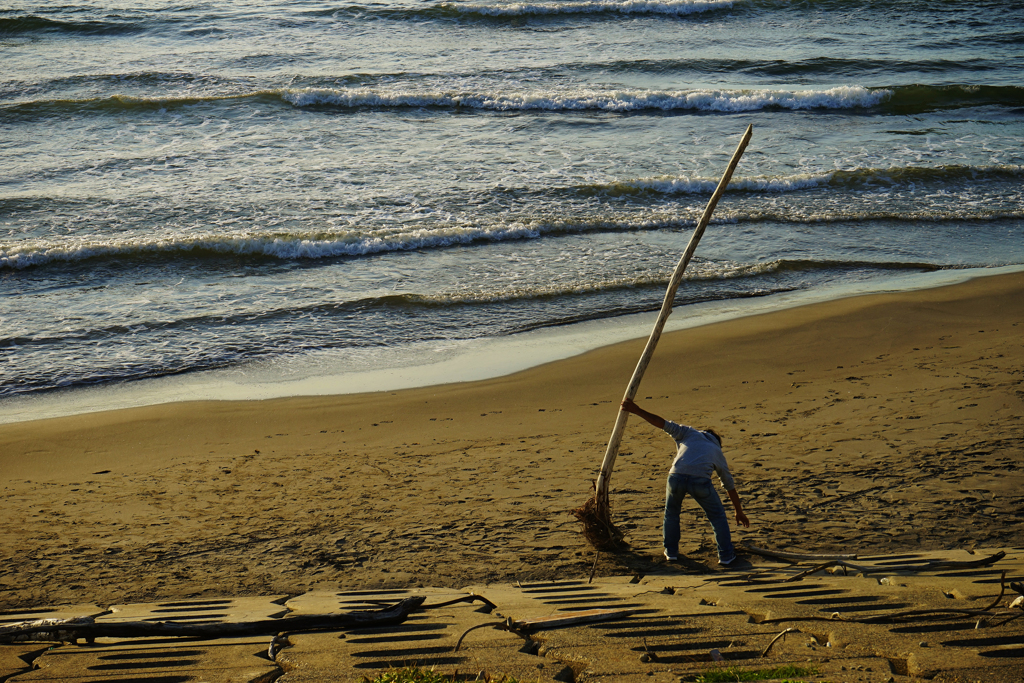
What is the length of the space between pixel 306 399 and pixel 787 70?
22.5 m

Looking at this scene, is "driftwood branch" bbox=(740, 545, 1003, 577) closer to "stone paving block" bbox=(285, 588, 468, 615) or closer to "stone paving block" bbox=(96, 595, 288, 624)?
"stone paving block" bbox=(285, 588, 468, 615)

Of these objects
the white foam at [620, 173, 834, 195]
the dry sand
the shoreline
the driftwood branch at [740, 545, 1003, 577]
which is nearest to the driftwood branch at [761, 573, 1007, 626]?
the driftwood branch at [740, 545, 1003, 577]

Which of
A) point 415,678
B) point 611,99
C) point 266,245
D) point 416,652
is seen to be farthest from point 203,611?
point 611,99

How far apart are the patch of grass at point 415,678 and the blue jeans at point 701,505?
283 centimetres

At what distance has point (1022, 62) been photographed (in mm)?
25750

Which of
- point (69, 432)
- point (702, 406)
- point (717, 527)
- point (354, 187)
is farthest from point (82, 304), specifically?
point (717, 527)

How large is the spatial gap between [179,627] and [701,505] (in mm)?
3616

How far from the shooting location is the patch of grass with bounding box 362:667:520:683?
304 cm

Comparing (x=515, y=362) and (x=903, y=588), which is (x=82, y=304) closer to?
(x=515, y=362)

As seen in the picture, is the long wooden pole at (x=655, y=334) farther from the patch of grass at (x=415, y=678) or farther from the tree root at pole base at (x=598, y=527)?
the patch of grass at (x=415, y=678)

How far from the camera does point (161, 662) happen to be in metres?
3.47

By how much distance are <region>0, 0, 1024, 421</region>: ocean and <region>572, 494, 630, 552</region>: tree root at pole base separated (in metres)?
4.37

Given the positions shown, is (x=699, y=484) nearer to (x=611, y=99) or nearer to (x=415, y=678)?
(x=415, y=678)

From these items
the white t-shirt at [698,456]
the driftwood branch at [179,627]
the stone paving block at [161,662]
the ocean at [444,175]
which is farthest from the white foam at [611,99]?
the stone paving block at [161,662]
